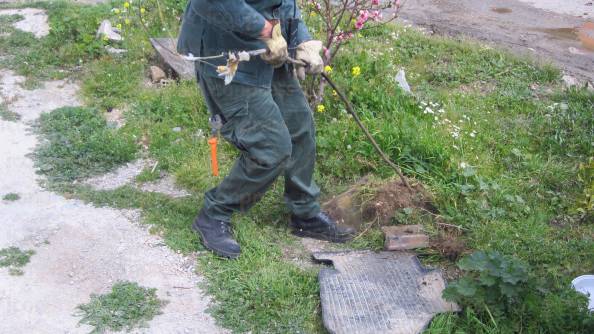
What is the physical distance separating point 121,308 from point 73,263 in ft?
1.77

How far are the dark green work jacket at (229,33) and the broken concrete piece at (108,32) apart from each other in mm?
3450

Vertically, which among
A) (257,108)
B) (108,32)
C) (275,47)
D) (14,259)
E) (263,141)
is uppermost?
(275,47)

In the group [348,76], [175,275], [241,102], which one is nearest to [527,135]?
[348,76]

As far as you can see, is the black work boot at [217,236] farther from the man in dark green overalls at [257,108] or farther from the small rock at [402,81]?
the small rock at [402,81]

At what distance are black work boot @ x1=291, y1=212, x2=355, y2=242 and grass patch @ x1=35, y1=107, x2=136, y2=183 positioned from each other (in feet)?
5.09

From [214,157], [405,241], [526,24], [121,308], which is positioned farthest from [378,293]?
[526,24]

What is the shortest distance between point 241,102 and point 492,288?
1565 millimetres

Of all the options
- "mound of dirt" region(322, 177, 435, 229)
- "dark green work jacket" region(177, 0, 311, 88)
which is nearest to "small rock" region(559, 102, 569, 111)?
"mound of dirt" region(322, 177, 435, 229)

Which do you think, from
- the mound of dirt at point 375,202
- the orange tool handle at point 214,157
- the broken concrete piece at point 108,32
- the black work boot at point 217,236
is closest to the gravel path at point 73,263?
the black work boot at point 217,236

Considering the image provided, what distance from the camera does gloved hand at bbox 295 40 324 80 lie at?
3684 millimetres

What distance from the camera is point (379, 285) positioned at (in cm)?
359

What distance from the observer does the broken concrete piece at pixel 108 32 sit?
6.84 m

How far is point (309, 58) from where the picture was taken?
3680mm

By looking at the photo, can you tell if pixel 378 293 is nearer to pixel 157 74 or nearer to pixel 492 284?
pixel 492 284
